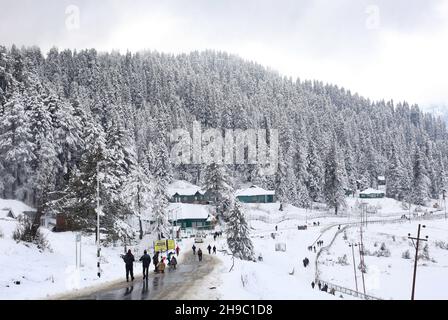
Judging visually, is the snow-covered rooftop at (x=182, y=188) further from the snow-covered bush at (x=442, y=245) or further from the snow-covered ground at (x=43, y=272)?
the snow-covered ground at (x=43, y=272)

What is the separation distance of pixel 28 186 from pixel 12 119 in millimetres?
8738

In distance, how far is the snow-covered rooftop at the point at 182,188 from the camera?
3966 inches

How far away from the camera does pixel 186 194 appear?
332ft

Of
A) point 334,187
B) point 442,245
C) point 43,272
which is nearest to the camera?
point 43,272

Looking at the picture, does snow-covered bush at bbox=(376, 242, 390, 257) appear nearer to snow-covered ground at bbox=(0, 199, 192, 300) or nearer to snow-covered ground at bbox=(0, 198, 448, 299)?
snow-covered ground at bbox=(0, 198, 448, 299)

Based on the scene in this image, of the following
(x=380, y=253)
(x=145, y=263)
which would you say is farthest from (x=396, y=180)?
(x=145, y=263)

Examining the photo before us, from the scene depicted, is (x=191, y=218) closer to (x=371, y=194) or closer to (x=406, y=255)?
(x=406, y=255)

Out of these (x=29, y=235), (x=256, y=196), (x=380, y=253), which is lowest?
(x=380, y=253)

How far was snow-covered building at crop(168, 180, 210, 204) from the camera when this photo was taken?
100188 mm

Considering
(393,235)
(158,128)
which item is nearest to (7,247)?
(393,235)

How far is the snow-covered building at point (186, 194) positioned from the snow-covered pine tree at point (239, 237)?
4722 cm

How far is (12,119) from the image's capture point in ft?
173

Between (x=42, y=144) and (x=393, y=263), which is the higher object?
(x=42, y=144)

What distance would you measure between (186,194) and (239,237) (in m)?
51.0
